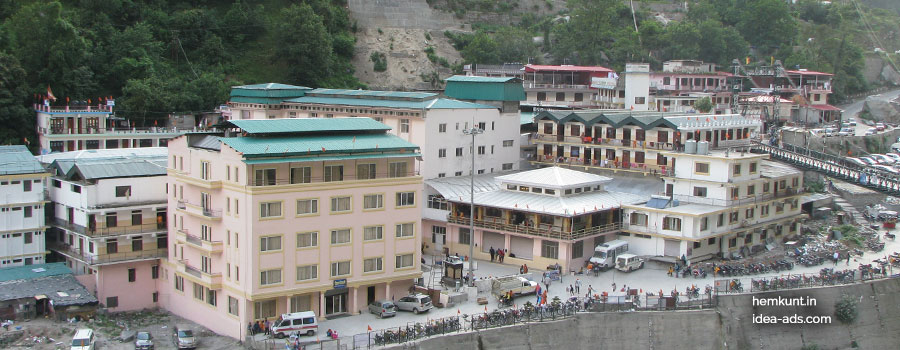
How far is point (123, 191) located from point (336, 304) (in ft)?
39.5

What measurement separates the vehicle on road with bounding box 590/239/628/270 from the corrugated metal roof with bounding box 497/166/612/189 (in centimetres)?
390

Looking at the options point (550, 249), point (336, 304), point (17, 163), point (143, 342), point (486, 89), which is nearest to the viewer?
point (143, 342)

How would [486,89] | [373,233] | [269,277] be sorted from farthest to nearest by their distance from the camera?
[486,89] < [373,233] < [269,277]

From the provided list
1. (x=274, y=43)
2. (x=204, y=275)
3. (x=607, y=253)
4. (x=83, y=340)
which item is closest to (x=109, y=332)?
(x=83, y=340)

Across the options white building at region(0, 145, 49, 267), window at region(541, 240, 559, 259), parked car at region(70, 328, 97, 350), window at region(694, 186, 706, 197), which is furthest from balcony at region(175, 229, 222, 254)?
window at region(694, 186, 706, 197)

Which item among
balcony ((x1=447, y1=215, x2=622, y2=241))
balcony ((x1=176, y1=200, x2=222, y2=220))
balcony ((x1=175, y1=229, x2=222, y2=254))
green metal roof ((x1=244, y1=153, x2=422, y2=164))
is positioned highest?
green metal roof ((x1=244, y1=153, x2=422, y2=164))

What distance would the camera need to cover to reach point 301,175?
134 ft

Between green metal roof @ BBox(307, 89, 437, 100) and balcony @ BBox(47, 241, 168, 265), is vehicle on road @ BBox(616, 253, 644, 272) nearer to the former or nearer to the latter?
green metal roof @ BBox(307, 89, 437, 100)

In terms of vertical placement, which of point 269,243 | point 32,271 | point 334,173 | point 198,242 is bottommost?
point 32,271

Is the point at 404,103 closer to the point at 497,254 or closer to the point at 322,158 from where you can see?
the point at 497,254

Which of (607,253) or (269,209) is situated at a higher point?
(269,209)

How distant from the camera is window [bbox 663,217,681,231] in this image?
165ft

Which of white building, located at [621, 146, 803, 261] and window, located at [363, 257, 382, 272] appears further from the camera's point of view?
white building, located at [621, 146, 803, 261]

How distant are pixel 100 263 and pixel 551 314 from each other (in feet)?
67.1
